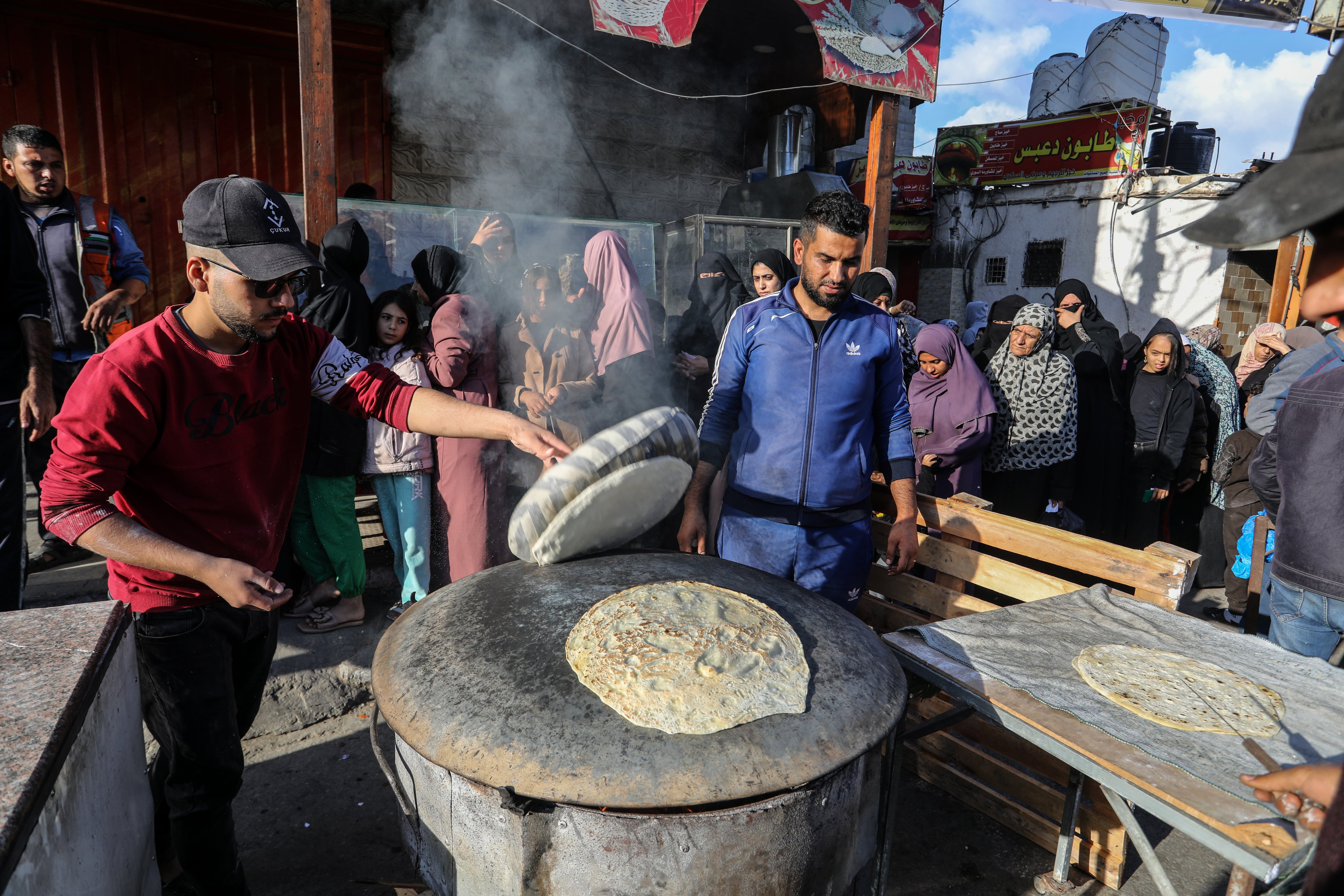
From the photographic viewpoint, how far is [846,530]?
2910mm

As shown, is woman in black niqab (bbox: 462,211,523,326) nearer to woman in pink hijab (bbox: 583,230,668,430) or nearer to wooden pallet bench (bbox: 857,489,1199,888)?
woman in pink hijab (bbox: 583,230,668,430)

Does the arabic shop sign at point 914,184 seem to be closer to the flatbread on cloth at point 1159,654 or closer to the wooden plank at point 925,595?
the wooden plank at point 925,595

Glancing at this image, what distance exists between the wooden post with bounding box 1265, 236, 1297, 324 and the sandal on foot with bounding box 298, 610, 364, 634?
1211 cm

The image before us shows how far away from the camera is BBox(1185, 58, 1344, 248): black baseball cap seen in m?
0.87

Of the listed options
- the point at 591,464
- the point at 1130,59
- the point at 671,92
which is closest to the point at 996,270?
the point at 1130,59

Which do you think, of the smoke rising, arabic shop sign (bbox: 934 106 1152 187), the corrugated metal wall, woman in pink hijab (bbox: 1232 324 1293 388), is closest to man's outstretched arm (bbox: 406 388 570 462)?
the smoke rising

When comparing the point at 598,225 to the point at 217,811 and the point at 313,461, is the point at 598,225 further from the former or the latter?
the point at 217,811

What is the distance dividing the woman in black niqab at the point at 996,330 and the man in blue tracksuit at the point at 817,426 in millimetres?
3262

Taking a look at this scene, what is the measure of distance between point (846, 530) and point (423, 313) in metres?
2.87

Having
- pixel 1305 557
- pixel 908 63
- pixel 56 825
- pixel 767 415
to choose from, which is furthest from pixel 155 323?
pixel 908 63

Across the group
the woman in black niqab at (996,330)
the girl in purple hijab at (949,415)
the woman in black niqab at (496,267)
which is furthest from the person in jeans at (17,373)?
the woman in black niqab at (996,330)

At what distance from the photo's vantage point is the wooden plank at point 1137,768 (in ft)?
4.93

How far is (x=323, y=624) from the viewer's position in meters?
4.07

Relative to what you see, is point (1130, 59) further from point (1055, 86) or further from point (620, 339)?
point (620, 339)
